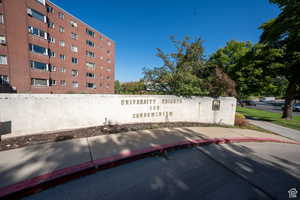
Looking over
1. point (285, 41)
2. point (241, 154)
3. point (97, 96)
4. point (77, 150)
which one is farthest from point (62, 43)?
point (285, 41)

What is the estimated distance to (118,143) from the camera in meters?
3.95

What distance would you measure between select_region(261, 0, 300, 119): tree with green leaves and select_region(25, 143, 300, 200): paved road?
1127cm

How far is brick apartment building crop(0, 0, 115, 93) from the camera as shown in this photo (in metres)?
14.2

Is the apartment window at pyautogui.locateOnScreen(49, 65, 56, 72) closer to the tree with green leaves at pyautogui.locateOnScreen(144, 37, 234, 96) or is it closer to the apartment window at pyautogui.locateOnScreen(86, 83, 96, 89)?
the apartment window at pyautogui.locateOnScreen(86, 83, 96, 89)

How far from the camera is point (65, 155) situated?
3.07 metres

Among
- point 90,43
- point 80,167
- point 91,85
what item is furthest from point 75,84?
point 80,167

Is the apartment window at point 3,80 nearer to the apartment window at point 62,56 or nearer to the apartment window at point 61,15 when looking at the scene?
the apartment window at point 62,56

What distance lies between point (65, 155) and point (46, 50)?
2228 centimetres

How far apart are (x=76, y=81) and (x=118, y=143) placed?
23.7 meters

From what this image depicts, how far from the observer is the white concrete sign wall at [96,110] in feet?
13.6

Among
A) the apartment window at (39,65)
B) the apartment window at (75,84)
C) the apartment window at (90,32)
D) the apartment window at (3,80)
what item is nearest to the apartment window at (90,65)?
the apartment window at (75,84)

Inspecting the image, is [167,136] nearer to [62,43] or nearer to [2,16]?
[2,16]

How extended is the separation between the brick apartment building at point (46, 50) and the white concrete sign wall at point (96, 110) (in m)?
16.1

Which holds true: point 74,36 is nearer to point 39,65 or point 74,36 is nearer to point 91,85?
point 39,65
